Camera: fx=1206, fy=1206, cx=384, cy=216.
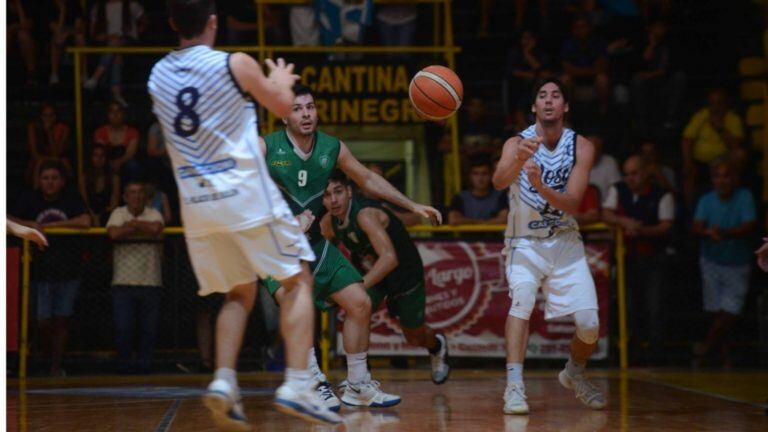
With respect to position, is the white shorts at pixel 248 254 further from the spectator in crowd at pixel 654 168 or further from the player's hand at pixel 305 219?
the spectator in crowd at pixel 654 168

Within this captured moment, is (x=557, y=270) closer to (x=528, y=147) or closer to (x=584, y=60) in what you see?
(x=528, y=147)

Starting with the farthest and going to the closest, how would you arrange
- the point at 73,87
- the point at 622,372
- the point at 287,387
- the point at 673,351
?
1. the point at 73,87
2. the point at 673,351
3. the point at 622,372
4. the point at 287,387

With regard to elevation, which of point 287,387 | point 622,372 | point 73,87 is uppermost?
point 73,87

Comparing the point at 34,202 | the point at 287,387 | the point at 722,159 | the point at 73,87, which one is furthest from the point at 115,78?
the point at 287,387

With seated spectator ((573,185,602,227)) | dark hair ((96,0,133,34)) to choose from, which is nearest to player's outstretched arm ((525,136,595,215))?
seated spectator ((573,185,602,227))

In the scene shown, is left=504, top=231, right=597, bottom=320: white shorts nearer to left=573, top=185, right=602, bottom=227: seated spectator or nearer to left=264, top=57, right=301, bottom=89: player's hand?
left=264, top=57, right=301, bottom=89: player's hand

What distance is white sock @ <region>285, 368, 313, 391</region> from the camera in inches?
237

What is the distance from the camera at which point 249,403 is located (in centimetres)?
894

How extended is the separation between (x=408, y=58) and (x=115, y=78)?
3.75 metres

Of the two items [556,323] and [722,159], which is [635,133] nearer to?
[722,159]

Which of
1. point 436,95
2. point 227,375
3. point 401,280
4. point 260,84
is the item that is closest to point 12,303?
point 401,280

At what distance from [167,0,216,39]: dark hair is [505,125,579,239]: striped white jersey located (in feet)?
9.82

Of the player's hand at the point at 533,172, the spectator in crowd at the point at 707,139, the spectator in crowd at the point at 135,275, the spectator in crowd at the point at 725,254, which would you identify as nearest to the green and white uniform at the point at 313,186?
the player's hand at the point at 533,172

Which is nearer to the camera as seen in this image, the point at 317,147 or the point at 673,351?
the point at 317,147
